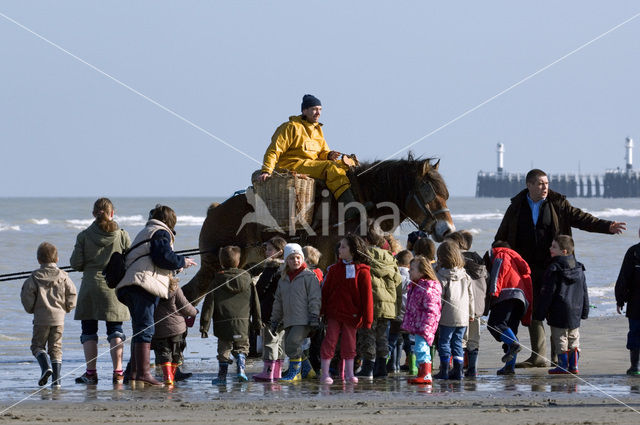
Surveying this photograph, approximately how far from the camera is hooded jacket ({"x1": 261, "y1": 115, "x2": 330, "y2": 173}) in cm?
1174

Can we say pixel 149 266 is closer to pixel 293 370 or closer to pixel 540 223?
pixel 293 370

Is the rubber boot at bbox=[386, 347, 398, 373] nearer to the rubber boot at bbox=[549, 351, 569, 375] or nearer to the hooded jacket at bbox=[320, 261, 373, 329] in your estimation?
the hooded jacket at bbox=[320, 261, 373, 329]

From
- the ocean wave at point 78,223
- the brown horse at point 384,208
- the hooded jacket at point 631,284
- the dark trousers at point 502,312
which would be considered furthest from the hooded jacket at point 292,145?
the ocean wave at point 78,223

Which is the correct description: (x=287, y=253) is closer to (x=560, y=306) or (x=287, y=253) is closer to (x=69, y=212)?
(x=560, y=306)

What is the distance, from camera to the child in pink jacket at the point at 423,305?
9727 mm

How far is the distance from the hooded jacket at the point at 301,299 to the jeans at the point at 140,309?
1.14 m

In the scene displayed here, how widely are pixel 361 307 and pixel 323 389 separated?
88 centimetres

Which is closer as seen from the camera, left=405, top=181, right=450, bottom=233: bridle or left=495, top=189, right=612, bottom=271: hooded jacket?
left=495, top=189, right=612, bottom=271: hooded jacket

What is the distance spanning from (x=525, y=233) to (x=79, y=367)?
14.7 ft

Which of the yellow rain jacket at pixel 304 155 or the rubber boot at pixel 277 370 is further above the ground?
the yellow rain jacket at pixel 304 155

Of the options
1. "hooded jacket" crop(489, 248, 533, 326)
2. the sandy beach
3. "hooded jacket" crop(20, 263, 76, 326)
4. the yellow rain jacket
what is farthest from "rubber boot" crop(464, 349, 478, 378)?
"hooded jacket" crop(20, 263, 76, 326)

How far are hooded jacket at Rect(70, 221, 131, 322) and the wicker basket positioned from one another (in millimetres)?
2022

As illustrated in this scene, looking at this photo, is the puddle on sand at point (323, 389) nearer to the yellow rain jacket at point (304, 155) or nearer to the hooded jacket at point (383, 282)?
the hooded jacket at point (383, 282)

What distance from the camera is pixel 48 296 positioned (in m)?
9.82
